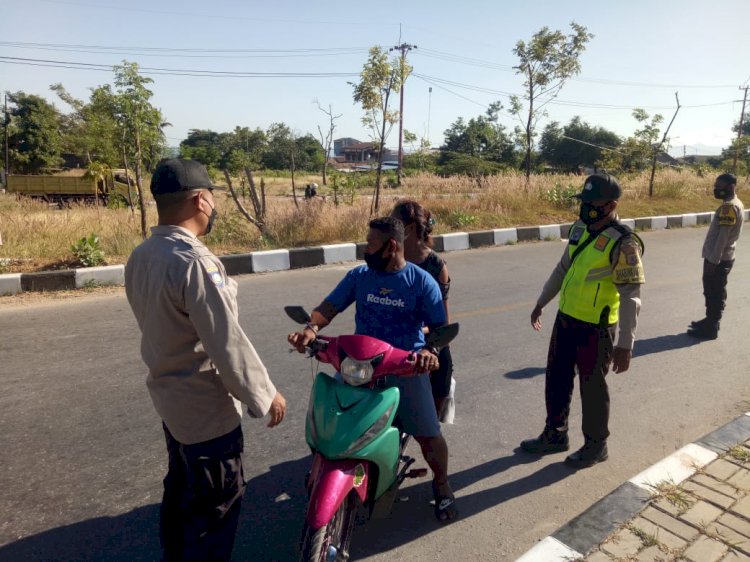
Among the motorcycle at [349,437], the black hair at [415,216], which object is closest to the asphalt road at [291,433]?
the motorcycle at [349,437]

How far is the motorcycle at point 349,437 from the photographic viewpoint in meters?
2.00

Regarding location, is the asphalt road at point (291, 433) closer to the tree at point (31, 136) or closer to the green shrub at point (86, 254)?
the green shrub at point (86, 254)

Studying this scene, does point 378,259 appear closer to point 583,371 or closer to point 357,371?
point 357,371

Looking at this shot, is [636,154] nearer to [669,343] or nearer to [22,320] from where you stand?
[669,343]

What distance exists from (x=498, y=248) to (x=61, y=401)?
28.8 feet

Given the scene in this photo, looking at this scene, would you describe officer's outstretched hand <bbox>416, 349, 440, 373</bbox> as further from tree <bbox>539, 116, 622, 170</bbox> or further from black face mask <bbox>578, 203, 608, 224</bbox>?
tree <bbox>539, 116, 622, 170</bbox>

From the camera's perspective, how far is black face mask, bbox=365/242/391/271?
2.43 m

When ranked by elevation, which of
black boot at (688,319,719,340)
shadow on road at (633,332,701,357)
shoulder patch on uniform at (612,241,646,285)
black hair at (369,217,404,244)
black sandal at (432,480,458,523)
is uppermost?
black hair at (369,217,404,244)

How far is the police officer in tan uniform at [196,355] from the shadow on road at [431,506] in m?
0.76

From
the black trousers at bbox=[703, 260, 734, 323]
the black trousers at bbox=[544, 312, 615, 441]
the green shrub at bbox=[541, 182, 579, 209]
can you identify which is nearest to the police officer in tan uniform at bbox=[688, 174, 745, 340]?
the black trousers at bbox=[703, 260, 734, 323]

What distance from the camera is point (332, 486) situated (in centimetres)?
200

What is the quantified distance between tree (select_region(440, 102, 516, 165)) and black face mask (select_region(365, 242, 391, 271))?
1714 inches

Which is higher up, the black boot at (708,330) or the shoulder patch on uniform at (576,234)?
the shoulder patch on uniform at (576,234)

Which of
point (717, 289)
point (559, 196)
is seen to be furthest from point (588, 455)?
point (559, 196)
